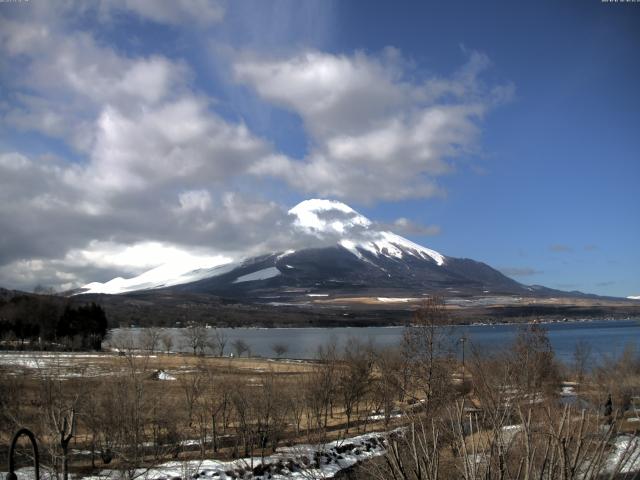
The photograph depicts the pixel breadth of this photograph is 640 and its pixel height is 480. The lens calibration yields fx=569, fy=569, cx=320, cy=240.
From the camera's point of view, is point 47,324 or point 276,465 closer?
point 276,465

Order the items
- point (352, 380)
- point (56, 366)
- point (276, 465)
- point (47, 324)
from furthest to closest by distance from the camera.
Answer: point (47, 324)
point (56, 366)
point (352, 380)
point (276, 465)

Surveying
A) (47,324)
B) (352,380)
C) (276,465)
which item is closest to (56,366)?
(352,380)

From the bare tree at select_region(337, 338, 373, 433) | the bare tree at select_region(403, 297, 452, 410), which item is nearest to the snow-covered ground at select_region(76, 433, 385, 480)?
the bare tree at select_region(337, 338, 373, 433)

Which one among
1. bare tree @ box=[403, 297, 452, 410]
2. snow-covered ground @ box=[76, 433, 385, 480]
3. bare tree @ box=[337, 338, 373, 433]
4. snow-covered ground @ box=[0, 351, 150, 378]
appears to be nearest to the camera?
snow-covered ground @ box=[76, 433, 385, 480]

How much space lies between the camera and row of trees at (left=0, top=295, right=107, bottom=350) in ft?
380

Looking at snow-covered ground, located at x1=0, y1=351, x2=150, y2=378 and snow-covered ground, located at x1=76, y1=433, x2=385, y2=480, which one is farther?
snow-covered ground, located at x1=0, y1=351, x2=150, y2=378

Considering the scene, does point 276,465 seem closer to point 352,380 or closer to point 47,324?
point 352,380

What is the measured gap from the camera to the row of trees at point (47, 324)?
380 ft

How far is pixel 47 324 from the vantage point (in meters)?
120

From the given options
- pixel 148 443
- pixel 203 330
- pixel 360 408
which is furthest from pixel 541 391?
pixel 203 330

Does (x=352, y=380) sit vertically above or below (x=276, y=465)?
above

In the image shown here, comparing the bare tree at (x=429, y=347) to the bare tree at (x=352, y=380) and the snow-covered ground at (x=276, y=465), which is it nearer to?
the bare tree at (x=352, y=380)

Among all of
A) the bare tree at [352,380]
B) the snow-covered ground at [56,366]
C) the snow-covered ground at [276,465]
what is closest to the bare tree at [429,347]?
the bare tree at [352,380]

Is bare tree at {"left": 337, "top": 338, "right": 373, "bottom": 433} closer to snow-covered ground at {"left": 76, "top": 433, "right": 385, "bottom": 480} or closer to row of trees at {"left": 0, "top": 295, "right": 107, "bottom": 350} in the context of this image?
snow-covered ground at {"left": 76, "top": 433, "right": 385, "bottom": 480}
